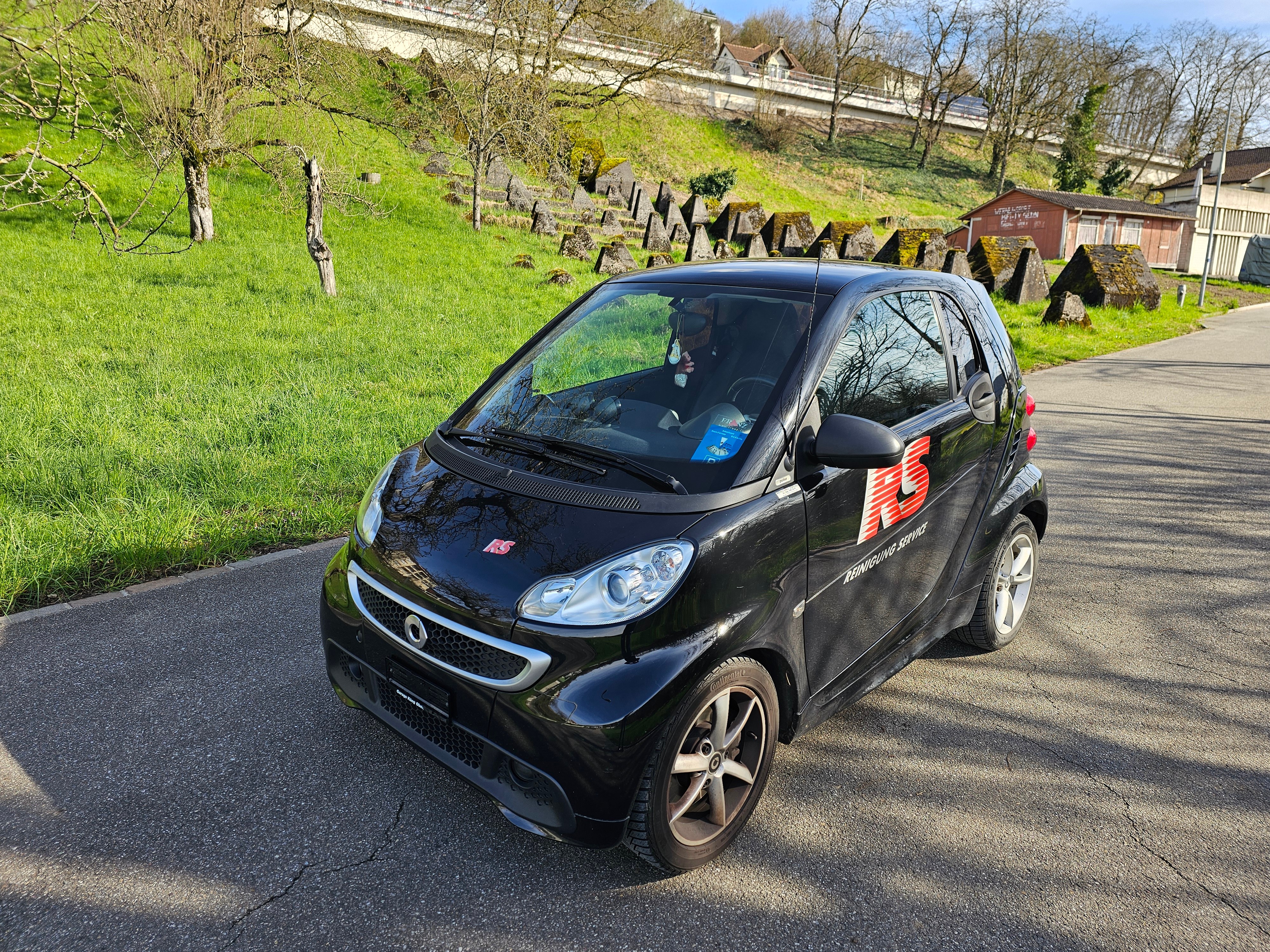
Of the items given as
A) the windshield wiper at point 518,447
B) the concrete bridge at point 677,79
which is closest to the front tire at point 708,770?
the windshield wiper at point 518,447

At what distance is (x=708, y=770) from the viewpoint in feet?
7.71

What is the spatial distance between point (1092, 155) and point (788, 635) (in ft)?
209

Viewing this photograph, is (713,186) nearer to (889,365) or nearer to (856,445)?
(889,365)

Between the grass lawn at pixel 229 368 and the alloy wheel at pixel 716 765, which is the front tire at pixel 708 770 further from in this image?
the grass lawn at pixel 229 368

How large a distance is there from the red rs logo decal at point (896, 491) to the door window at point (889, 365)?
15cm

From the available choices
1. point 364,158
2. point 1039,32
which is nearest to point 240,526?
point 364,158

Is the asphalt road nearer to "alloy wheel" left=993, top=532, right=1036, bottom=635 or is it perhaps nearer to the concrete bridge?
"alloy wheel" left=993, top=532, right=1036, bottom=635

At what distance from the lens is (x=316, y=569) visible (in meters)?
4.34

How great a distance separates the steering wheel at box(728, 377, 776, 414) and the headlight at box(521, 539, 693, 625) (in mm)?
724

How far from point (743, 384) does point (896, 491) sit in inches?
26.9

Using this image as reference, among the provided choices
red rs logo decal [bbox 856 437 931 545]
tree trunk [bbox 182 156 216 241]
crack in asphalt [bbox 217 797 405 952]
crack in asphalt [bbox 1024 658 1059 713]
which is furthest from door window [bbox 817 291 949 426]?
tree trunk [bbox 182 156 216 241]

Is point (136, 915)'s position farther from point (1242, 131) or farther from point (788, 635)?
point (1242, 131)

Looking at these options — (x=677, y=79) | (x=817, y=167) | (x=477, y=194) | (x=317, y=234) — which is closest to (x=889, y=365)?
(x=317, y=234)

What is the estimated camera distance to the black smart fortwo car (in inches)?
84.5
